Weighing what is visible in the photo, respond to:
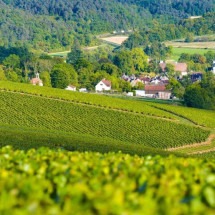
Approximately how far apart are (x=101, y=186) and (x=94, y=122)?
4371 cm

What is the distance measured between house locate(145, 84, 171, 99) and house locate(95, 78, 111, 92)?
8394 mm

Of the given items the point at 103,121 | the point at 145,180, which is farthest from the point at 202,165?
the point at 103,121

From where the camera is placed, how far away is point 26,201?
34.6ft

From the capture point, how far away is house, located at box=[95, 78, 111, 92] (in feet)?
383

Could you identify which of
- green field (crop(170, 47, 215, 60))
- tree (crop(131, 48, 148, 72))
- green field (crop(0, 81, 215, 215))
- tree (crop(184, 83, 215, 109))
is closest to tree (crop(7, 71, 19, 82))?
tree (crop(184, 83, 215, 109))

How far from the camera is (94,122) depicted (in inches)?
2192

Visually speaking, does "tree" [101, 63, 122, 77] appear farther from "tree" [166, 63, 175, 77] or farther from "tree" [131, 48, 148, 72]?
"tree" [166, 63, 175, 77]

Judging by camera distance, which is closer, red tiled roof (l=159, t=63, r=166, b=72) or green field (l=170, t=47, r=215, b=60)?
red tiled roof (l=159, t=63, r=166, b=72)

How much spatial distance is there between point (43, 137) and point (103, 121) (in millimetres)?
16378

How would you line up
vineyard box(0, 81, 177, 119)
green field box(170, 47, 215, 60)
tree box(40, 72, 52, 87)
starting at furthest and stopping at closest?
green field box(170, 47, 215, 60)
tree box(40, 72, 52, 87)
vineyard box(0, 81, 177, 119)

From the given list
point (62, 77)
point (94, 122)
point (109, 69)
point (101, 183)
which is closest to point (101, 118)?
point (94, 122)

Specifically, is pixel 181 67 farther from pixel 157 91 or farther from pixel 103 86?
pixel 103 86

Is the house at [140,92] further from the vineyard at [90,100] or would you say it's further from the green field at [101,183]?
the green field at [101,183]

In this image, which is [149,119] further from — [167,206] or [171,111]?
[167,206]
